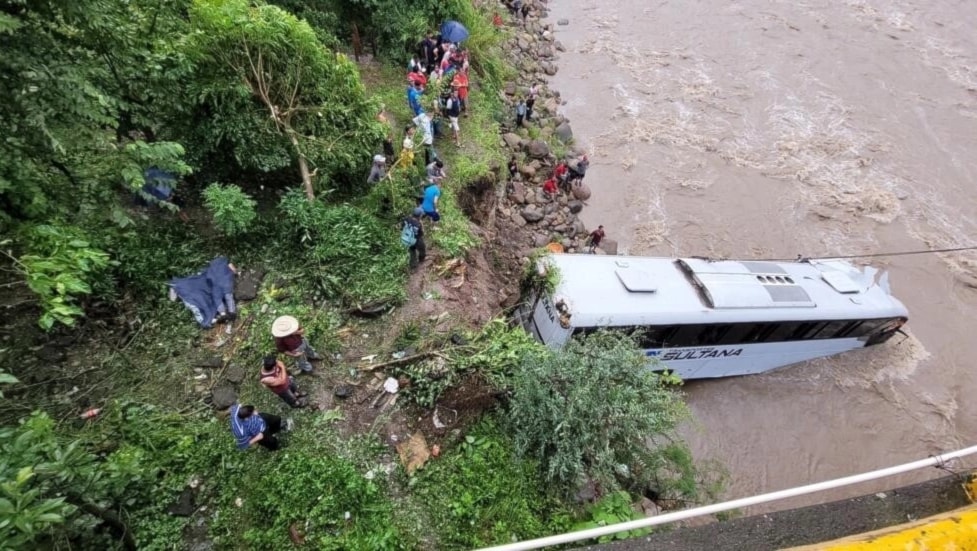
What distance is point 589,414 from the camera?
21.6ft

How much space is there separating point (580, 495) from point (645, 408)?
1.54 m

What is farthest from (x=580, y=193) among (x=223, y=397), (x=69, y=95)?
(x=69, y=95)

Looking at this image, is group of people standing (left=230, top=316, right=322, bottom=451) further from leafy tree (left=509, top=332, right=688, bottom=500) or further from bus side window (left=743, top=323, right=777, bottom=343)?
bus side window (left=743, top=323, right=777, bottom=343)

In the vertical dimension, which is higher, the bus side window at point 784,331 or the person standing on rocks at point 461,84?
the person standing on rocks at point 461,84

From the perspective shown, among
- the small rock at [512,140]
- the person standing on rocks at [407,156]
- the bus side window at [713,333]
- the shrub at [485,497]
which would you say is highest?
the person standing on rocks at [407,156]

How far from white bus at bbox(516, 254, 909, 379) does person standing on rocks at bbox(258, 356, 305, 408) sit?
168 inches

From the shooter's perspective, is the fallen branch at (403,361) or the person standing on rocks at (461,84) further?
the person standing on rocks at (461,84)

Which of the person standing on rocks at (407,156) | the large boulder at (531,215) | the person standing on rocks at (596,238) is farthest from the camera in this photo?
the large boulder at (531,215)

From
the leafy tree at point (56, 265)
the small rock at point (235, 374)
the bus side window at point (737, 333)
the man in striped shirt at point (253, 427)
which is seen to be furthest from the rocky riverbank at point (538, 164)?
the leafy tree at point (56, 265)

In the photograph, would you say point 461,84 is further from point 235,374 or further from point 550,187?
point 235,374

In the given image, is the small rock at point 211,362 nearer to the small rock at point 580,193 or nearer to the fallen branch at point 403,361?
the fallen branch at point 403,361

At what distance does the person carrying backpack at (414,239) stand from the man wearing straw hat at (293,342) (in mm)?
2471

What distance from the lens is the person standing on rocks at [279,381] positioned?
641 cm

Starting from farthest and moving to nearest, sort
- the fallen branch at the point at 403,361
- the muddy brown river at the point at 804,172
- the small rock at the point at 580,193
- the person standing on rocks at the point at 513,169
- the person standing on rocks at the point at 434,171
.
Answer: the small rock at the point at 580,193 → the person standing on rocks at the point at 513,169 → the muddy brown river at the point at 804,172 → the person standing on rocks at the point at 434,171 → the fallen branch at the point at 403,361
